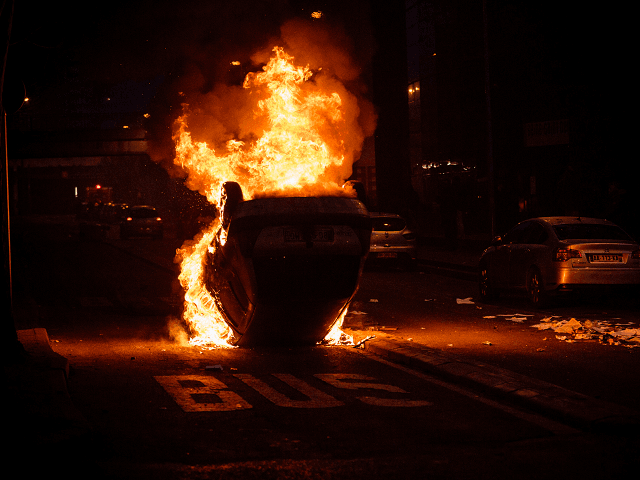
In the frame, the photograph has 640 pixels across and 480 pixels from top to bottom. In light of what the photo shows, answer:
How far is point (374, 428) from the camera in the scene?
21.1ft

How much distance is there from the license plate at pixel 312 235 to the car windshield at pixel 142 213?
113ft

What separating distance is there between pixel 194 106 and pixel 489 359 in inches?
225

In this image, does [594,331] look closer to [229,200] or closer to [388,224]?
[229,200]

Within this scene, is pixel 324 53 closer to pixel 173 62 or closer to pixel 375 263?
pixel 173 62

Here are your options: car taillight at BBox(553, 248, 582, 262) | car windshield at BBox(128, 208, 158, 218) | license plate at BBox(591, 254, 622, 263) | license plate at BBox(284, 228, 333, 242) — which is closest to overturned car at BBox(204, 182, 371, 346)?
license plate at BBox(284, 228, 333, 242)

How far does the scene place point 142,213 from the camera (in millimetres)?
43125

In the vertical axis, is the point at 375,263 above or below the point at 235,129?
below

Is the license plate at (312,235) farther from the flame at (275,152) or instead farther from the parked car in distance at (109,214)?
the parked car in distance at (109,214)

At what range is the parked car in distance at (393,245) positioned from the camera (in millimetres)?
22984

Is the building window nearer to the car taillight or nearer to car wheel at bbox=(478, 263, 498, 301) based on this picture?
car wheel at bbox=(478, 263, 498, 301)

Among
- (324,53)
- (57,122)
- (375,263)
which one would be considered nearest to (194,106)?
(324,53)

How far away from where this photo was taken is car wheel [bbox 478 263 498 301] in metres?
16.2

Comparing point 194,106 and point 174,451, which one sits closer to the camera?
point 174,451

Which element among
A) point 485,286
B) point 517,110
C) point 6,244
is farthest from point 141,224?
point 6,244
